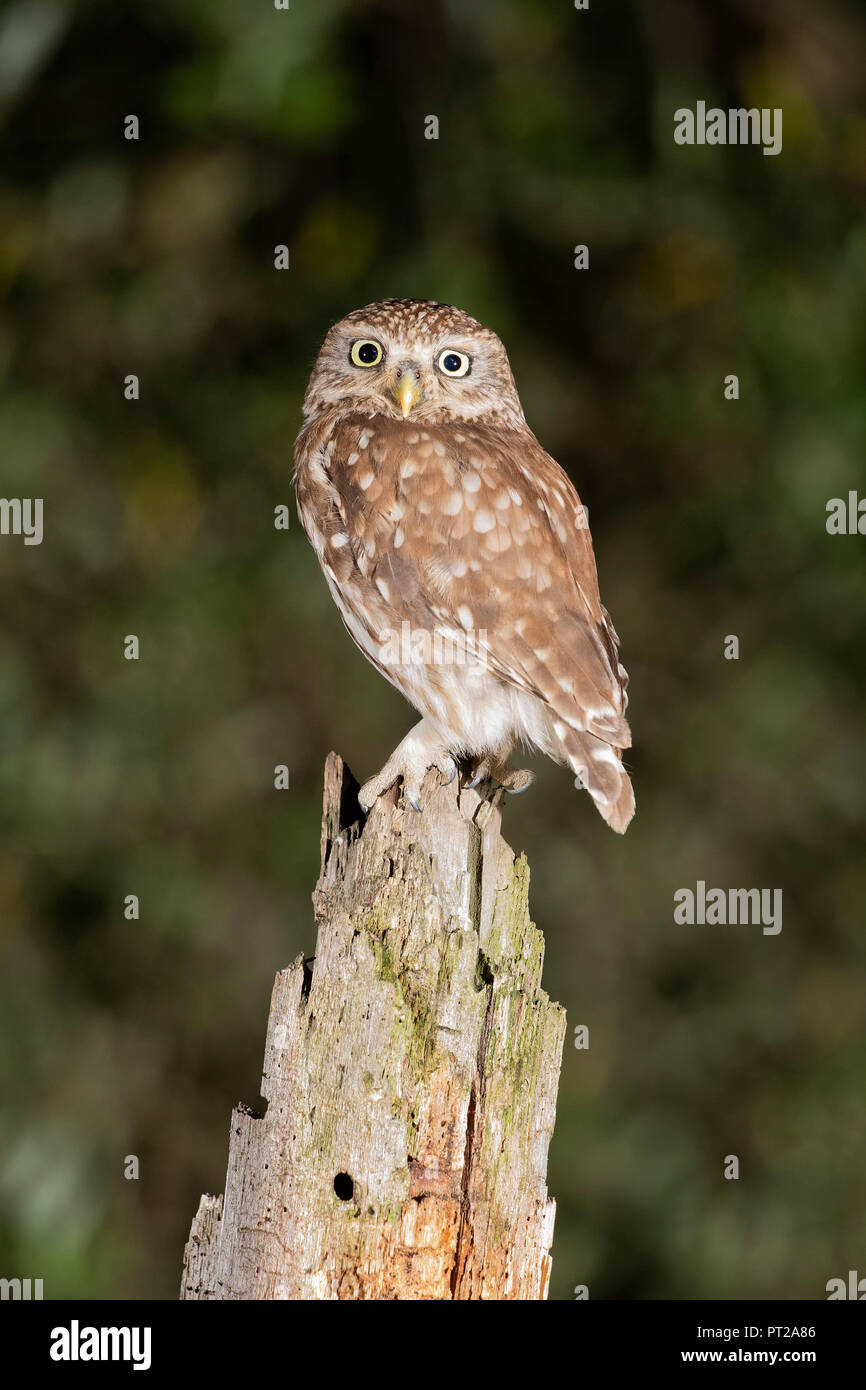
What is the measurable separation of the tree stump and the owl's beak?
3.02 feet

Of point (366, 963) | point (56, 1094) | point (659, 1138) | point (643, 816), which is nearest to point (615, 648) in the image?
point (366, 963)

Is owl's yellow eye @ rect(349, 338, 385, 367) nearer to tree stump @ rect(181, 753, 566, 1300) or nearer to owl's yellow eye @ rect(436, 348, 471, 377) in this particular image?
owl's yellow eye @ rect(436, 348, 471, 377)

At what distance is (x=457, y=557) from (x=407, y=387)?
0.36 m

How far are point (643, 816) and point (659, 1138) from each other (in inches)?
32.9

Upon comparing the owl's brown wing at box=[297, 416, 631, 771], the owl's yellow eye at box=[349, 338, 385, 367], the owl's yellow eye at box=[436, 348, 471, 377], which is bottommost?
the owl's brown wing at box=[297, 416, 631, 771]

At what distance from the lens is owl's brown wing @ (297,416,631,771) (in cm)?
229

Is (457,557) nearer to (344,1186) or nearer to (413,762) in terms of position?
(413,762)

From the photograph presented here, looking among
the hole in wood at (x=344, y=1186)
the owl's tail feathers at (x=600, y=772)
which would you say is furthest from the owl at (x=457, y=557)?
the hole in wood at (x=344, y=1186)

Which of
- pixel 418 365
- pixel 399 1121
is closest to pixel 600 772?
pixel 399 1121

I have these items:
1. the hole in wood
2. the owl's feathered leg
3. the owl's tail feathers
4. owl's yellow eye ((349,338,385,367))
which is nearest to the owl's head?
owl's yellow eye ((349,338,385,367))

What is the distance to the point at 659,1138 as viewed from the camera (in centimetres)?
362

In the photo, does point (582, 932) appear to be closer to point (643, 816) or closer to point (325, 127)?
point (643, 816)

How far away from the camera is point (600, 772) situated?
2.24 m
